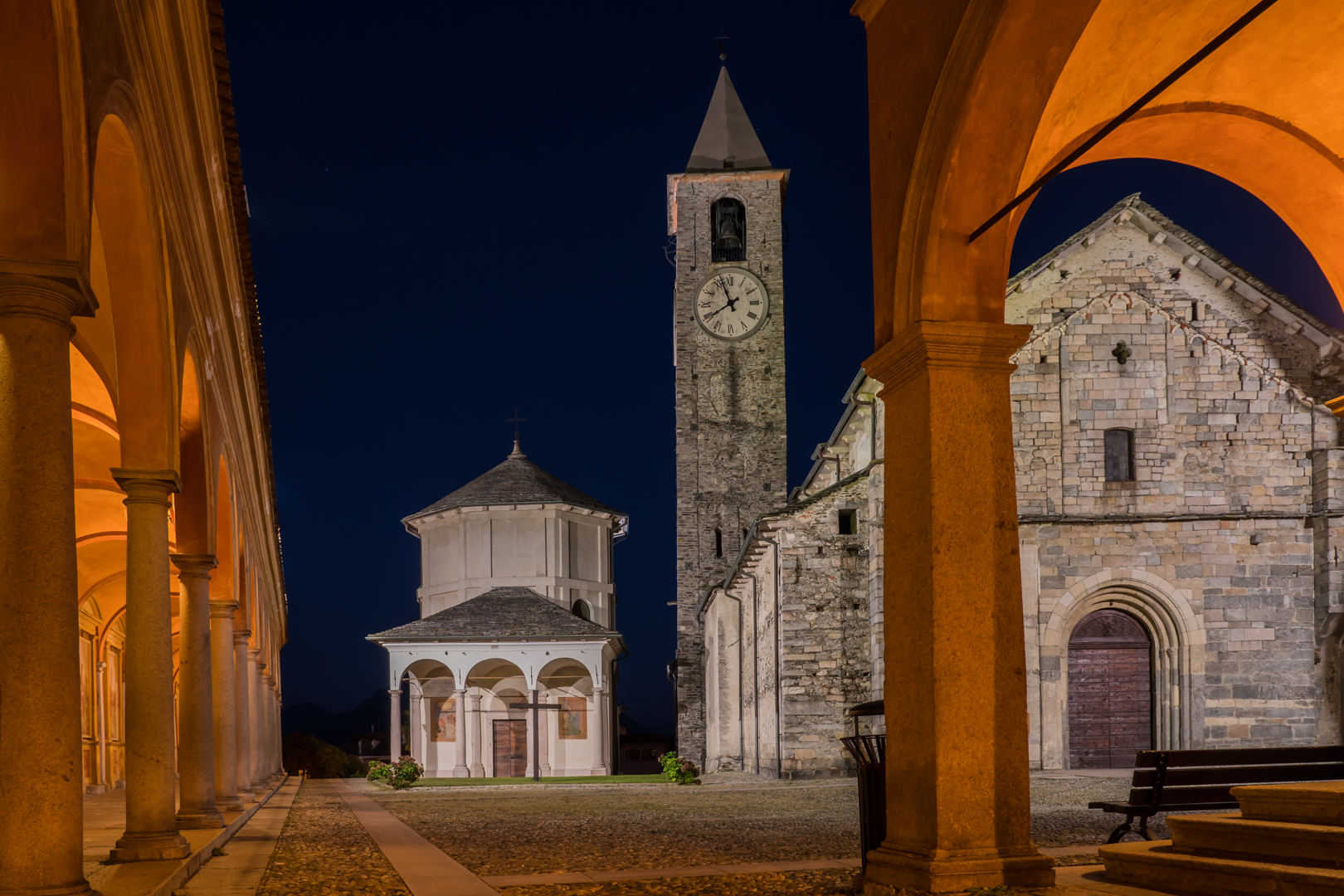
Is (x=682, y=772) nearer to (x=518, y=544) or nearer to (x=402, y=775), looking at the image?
(x=402, y=775)

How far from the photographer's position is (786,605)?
2514 centimetres

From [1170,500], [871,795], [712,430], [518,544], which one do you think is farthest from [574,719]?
[871,795]

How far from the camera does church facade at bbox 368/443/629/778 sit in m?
34.5

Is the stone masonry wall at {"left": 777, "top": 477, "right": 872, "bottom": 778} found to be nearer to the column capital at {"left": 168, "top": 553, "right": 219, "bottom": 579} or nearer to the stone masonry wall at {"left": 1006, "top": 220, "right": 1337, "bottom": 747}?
the stone masonry wall at {"left": 1006, "top": 220, "right": 1337, "bottom": 747}

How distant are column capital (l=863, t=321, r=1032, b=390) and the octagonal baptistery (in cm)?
3520

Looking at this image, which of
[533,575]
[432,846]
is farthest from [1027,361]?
[533,575]

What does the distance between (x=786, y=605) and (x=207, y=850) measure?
17.3 meters

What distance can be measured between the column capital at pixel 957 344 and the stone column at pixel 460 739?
30281mm

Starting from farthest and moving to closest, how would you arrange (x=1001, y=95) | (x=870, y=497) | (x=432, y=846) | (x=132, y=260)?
(x=870, y=497) < (x=432, y=846) < (x=132, y=260) < (x=1001, y=95)

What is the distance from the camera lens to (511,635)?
3447cm

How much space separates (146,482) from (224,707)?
5.46m

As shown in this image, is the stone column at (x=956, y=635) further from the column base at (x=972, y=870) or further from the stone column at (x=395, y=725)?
the stone column at (x=395, y=725)

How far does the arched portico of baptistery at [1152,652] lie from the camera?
1992 centimetres

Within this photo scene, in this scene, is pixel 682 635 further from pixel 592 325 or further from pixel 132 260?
pixel 592 325
